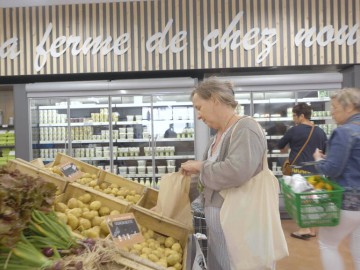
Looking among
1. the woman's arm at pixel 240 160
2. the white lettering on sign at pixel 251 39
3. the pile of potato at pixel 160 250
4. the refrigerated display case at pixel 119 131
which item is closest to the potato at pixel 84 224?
the pile of potato at pixel 160 250

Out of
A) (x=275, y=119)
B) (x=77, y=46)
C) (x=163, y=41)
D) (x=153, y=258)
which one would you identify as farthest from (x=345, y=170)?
(x=77, y=46)

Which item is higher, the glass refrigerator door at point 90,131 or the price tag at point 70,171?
the glass refrigerator door at point 90,131

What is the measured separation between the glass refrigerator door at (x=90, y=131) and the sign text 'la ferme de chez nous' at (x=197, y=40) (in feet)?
2.74

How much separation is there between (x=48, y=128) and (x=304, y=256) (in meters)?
4.26

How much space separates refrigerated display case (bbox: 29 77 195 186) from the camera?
5695 mm

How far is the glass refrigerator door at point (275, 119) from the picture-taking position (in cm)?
578

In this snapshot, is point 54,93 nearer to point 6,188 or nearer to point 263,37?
point 263,37

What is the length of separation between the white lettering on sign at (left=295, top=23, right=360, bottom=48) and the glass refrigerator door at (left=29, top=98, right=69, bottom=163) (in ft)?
13.0

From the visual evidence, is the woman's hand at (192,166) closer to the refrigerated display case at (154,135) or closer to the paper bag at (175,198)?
the paper bag at (175,198)

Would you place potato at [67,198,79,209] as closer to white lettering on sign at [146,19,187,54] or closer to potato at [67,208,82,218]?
potato at [67,208,82,218]

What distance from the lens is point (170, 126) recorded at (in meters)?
5.77

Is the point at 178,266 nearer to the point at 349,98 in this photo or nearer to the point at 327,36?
the point at 349,98

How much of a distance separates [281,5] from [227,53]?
3.71ft

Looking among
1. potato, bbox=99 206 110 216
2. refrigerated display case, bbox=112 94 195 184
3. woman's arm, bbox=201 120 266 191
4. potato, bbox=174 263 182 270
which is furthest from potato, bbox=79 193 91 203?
refrigerated display case, bbox=112 94 195 184
